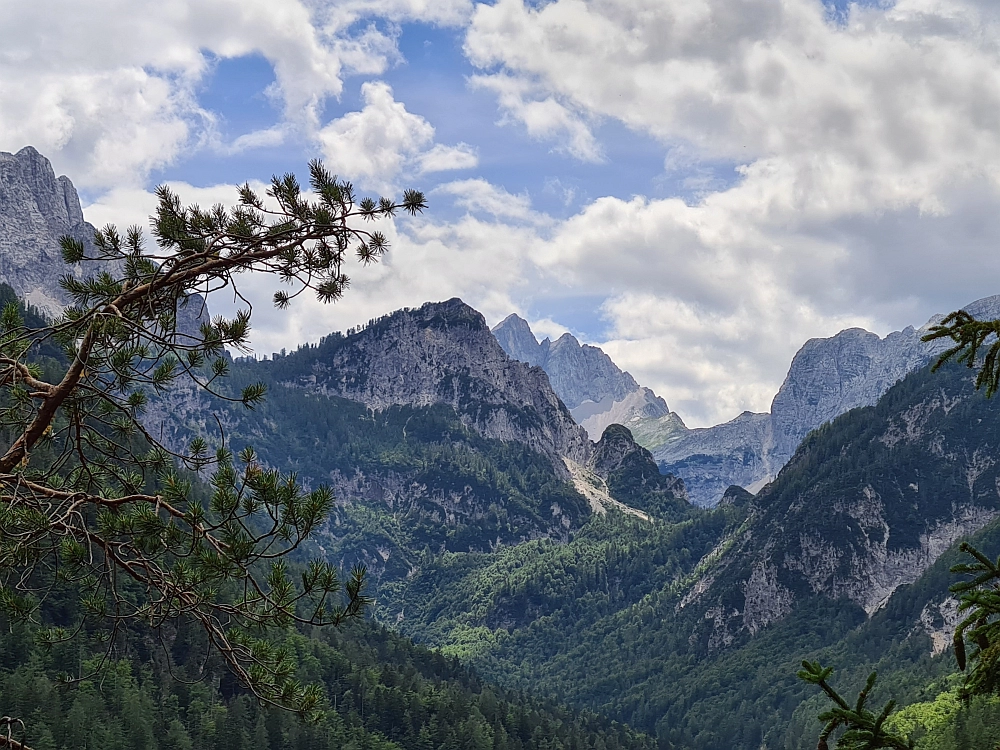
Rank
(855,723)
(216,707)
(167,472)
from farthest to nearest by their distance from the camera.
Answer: (216,707) < (167,472) < (855,723)

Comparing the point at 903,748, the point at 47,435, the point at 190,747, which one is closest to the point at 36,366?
the point at 47,435

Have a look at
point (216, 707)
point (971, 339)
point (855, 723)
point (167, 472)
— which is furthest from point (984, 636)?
point (216, 707)

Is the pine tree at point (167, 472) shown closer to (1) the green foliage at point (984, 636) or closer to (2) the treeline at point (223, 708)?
(1) the green foliage at point (984, 636)

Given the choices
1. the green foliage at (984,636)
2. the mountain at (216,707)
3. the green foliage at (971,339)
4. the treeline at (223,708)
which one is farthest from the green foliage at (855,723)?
the treeline at (223,708)

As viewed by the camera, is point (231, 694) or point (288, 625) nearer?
point (288, 625)

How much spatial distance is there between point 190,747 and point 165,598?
112 meters

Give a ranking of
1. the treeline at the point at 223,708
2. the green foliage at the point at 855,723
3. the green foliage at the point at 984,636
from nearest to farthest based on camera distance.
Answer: the green foliage at the point at 855,723 < the green foliage at the point at 984,636 < the treeline at the point at 223,708

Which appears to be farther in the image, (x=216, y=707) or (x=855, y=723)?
(x=216, y=707)

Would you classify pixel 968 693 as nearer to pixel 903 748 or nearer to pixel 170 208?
pixel 903 748

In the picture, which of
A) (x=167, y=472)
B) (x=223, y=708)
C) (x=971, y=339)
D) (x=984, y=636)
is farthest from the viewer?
(x=223, y=708)

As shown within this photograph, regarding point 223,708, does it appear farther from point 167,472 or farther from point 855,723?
point 855,723

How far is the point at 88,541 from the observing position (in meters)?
19.3

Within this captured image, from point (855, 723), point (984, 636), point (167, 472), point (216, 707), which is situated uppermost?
point (167, 472)

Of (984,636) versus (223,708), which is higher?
(984,636)
